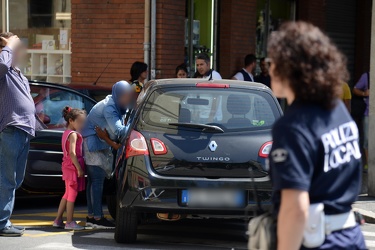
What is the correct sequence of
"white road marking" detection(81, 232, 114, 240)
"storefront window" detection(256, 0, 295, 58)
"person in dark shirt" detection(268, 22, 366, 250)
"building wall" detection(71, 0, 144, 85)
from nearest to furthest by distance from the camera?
"person in dark shirt" detection(268, 22, 366, 250)
"white road marking" detection(81, 232, 114, 240)
"building wall" detection(71, 0, 144, 85)
"storefront window" detection(256, 0, 295, 58)

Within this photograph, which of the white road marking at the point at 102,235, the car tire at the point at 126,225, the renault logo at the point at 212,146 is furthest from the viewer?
the white road marking at the point at 102,235

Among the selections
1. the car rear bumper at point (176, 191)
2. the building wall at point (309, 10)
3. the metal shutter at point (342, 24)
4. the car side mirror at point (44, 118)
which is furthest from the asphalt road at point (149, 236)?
the metal shutter at point (342, 24)

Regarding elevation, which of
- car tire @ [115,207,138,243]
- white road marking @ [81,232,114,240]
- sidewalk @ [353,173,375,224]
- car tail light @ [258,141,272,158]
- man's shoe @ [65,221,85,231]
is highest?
car tail light @ [258,141,272,158]

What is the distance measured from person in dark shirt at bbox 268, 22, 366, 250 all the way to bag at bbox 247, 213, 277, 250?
0.07m

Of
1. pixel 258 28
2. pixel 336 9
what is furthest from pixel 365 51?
pixel 258 28

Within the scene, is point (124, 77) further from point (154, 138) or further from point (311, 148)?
point (311, 148)

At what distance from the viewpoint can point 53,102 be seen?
32.3ft

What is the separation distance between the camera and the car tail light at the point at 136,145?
24.6 feet

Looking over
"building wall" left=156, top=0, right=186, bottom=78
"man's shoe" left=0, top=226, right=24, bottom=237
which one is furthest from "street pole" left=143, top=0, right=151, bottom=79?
"man's shoe" left=0, top=226, right=24, bottom=237

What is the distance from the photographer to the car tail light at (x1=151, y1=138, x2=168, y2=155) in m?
7.41

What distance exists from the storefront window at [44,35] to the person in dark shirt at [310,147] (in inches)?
474

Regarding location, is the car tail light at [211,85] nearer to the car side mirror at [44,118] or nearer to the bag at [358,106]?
the car side mirror at [44,118]

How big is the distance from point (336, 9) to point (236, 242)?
1240 cm

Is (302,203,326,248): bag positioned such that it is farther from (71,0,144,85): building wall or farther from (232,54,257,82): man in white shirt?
(71,0,144,85): building wall
